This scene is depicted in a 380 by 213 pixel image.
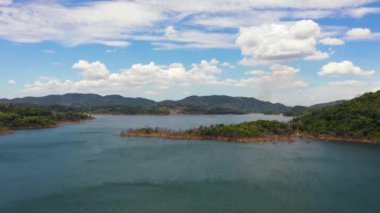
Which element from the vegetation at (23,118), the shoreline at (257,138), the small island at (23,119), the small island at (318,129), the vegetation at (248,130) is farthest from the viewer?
the vegetation at (23,118)

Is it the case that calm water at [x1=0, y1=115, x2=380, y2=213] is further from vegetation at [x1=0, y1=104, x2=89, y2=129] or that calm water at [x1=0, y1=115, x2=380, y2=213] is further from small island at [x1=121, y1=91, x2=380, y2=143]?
vegetation at [x1=0, y1=104, x2=89, y2=129]

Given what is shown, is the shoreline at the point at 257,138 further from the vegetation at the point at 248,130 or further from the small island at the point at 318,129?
the vegetation at the point at 248,130

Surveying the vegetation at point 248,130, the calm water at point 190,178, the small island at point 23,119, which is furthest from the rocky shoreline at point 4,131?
the vegetation at point 248,130

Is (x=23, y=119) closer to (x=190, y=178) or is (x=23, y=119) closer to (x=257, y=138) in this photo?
(x=257, y=138)

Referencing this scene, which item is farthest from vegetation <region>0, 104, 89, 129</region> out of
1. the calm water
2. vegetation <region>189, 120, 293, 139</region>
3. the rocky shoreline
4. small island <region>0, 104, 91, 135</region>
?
vegetation <region>189, 120, 293, 139</region>

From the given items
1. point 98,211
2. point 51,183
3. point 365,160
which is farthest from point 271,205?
point 365,160

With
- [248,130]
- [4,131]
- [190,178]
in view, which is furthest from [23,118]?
[190,178]
